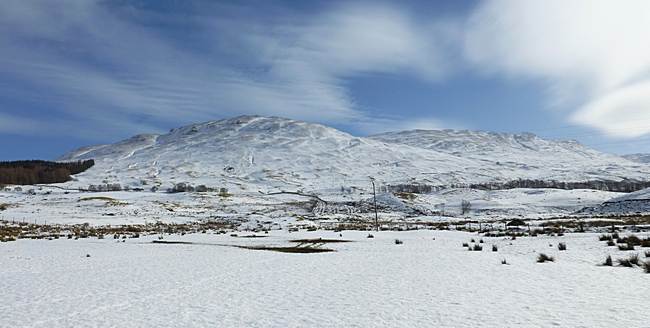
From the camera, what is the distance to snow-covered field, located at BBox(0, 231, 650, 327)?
25.1 ft

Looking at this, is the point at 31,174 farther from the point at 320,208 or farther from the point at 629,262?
the point at 629,262

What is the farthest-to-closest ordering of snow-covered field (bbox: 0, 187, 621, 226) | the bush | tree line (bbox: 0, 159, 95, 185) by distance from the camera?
tree line (bbox: 0, 159, 95, 185)
snow-covered field (bbox: 0, 187, 621, 226)
the bush

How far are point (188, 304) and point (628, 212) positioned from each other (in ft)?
209

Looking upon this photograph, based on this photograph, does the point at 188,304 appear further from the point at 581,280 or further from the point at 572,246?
the point at 572,246

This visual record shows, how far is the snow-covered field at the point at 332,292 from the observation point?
766 centimetres

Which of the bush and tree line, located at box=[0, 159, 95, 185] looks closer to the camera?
the bush

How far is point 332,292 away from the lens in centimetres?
1021

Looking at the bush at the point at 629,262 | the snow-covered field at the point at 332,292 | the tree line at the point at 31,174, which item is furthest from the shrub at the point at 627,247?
the tree line at the point at 31,174

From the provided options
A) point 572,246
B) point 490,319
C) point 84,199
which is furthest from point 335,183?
point 490,319

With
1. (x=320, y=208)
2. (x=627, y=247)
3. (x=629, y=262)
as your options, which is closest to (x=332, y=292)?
(x=629, y=262)

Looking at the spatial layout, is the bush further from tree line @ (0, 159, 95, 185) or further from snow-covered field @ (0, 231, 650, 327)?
tree line @ (0, 159, 95, 185)

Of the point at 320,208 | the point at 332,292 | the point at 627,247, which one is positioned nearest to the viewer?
the point at 332,292

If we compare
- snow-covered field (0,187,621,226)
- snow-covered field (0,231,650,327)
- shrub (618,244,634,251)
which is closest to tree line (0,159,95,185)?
snow-covered field (0,187,621,226)

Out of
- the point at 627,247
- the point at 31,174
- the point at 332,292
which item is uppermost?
the point at 31,174
